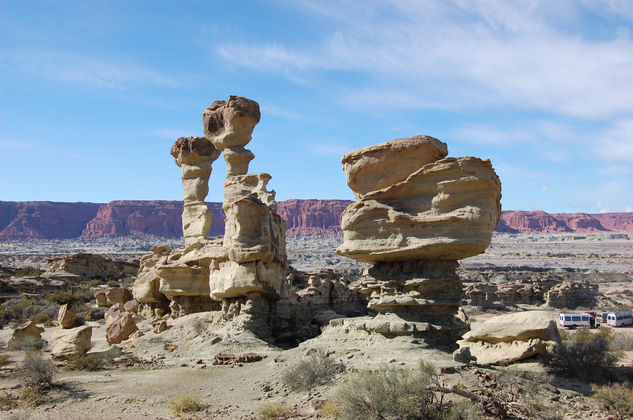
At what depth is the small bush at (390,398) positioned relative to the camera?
8477 mm

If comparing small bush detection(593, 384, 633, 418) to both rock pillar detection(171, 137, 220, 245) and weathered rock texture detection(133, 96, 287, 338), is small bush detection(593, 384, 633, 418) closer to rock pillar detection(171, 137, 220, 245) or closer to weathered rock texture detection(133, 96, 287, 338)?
weathered rock texture detection(133, 96, 287, 338)

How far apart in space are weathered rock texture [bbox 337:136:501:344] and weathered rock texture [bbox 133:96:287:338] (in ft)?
12.9

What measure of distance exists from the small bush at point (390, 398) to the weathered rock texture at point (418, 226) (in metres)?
2.62

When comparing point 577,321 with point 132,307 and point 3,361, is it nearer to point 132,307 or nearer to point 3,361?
point 132,307

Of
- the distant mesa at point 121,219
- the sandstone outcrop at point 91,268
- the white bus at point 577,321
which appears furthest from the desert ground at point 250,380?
the distant mesa at point 121,219

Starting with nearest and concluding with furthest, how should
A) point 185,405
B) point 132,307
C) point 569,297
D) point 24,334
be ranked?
point 185,405
point 24,334
point 132,307
point 569,297

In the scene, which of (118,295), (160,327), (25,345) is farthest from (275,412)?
(118,295)

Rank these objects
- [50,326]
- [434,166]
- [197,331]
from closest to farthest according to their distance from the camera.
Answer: [434,166]
[197,331]
[50,326]

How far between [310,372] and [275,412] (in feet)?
4.13

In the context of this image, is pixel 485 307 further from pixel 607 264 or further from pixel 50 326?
pixel 607 264

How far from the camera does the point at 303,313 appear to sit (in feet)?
57.3

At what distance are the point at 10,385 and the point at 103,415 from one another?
3.52m

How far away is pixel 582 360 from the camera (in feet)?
40.2

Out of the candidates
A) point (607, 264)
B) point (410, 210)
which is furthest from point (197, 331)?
point (607, 264)
